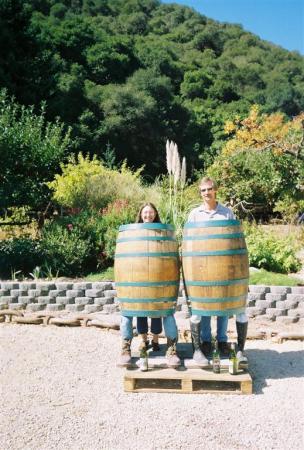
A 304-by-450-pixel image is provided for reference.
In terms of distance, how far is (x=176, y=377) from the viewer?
3.63 metres

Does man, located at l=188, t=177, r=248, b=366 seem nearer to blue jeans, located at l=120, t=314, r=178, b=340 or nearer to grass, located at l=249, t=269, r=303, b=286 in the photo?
blue jeans, located at l=120, t=314, r=178, b=340

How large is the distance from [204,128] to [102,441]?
2702 cm

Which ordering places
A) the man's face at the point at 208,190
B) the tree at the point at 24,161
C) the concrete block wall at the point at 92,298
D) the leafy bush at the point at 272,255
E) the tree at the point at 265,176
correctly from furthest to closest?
the tree at the point at 265,176
the tree at the point at 24,161
the leafy bush at the point at 272,255
the concrete block wall at the point at 92,298
the man's face at the point at 208,190

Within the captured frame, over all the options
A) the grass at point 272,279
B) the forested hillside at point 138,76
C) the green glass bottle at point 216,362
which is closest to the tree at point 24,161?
the grass at point 272,279

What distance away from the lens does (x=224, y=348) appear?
400cm

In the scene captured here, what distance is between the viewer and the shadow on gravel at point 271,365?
389 centimetres

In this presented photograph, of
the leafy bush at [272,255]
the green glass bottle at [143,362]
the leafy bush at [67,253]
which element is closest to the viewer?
the green glass bottle at [143,362]

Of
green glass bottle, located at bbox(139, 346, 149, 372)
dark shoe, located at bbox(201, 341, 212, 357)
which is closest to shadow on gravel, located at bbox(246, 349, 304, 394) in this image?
dark shoe, located at bbox(201, 341, 212, 357)

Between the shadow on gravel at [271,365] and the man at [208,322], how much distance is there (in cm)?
26

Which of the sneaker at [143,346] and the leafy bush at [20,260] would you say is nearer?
the sneaker at [143,346]

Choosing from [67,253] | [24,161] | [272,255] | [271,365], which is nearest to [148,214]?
[271,365]

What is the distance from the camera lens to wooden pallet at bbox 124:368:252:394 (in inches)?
142

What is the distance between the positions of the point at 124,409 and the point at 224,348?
1.07m

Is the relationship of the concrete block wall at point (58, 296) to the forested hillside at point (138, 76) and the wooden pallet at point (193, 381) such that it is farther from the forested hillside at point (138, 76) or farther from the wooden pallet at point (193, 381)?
the forested hillside at point (138, 76)
